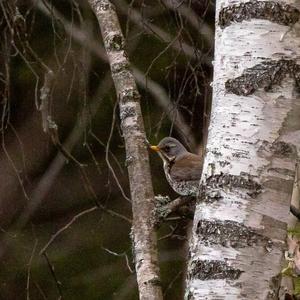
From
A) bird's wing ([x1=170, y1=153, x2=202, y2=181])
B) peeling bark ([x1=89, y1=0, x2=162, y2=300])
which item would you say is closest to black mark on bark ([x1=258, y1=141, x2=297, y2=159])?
peeling bark ([x1=89, y1=0, x2=162, y2=300])

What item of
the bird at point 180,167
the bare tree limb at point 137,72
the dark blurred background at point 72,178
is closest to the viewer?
the bird at point 180,167

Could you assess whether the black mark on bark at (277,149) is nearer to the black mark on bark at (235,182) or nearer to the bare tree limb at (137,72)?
the black mark on bark at (235,182)

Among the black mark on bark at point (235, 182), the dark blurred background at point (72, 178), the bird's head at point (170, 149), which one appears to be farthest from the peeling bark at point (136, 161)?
the dark blurred background at point (72, 178)

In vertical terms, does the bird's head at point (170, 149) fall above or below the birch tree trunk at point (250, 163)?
below

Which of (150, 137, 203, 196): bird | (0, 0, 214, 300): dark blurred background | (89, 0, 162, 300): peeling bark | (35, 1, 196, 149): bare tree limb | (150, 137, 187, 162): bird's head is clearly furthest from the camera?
(0, 0, 214, 300): dark blurred background

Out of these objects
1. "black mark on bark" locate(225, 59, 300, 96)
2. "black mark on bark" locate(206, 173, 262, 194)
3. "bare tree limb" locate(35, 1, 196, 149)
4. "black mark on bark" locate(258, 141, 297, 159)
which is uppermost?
"black mark on bark" locate(225, 59, 300, 96)

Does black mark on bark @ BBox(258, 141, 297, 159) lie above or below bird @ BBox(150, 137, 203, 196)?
above

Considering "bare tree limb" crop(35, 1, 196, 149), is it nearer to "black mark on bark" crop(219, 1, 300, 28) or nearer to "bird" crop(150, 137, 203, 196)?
"bird" crop(150, 137, 203, 196)

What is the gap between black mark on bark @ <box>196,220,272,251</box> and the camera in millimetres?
1407

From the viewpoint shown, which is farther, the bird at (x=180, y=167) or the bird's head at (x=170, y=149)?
the bird's head at (x=170, y=149)

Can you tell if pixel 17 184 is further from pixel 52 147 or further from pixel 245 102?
pixel 245 102

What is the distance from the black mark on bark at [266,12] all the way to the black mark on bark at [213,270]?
417 mm

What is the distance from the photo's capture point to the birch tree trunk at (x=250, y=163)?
1408 millimetres

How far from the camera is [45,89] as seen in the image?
99.8 inches
